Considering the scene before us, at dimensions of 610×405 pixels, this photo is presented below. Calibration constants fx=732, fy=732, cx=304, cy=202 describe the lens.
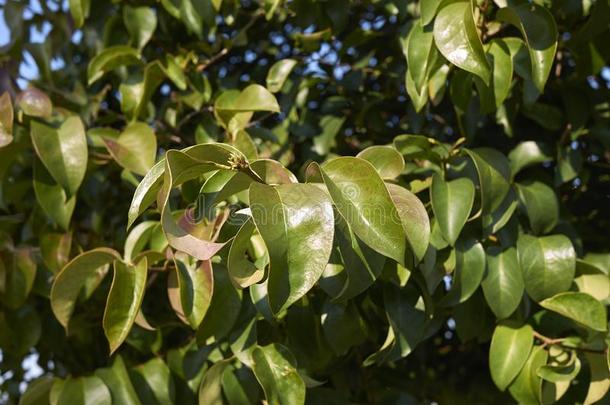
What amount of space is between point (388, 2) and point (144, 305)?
0.84 m

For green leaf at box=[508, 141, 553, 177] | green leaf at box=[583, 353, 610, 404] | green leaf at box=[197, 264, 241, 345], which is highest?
green leaf at box=[197, 264, 241, 345]

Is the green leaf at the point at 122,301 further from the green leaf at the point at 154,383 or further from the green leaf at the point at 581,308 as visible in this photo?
the green leaf at the point at 581,308

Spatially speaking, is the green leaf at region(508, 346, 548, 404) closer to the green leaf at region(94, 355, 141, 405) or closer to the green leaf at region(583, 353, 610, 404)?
the green leaf at region(583, 353, 610, 404)

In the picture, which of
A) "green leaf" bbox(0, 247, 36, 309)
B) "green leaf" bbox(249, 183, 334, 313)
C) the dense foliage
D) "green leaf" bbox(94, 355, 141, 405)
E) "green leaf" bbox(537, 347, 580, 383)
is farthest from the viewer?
"green leaf" bbox(0, 247, 36, 309)

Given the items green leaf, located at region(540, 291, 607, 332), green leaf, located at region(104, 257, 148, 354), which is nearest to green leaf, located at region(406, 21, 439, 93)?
green leaf, located at region(540, 291, 607, 332)

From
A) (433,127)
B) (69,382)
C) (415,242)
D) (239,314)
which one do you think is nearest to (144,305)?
(69,382)

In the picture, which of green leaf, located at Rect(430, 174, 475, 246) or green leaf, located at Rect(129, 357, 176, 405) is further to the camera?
green leaf, located at Rect(129, 357, 176, 405)

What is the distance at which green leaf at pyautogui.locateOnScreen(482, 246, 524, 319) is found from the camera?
3.70 ft

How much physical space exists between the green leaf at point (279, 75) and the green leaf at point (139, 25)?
10.9 inches

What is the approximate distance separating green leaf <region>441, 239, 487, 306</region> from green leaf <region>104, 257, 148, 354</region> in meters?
0.46

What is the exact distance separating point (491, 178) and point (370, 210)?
1.17ft

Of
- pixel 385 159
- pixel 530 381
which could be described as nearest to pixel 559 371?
pixel 530 381

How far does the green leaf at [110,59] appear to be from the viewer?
4.58 ft

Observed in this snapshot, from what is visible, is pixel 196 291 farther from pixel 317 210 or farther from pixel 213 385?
pixel 317 210
